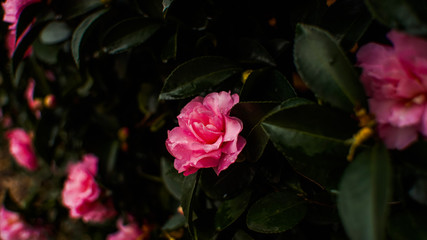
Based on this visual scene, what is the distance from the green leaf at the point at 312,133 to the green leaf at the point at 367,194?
4 centimetres

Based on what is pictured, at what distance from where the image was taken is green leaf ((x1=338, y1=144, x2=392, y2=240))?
417mm

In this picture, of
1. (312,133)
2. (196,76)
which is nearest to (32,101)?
(196,76)

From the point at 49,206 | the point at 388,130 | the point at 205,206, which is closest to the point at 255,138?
the point at 388,130

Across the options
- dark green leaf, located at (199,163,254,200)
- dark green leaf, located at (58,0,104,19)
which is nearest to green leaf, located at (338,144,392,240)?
dark green leaf, located at (199,163,254,200)

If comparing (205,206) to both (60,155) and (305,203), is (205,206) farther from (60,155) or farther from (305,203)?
(60,155)

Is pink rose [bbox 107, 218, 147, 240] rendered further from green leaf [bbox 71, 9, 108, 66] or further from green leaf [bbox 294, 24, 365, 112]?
green leaf [bbox 294, 24, 365, 112]

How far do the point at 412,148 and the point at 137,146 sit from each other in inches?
36.2

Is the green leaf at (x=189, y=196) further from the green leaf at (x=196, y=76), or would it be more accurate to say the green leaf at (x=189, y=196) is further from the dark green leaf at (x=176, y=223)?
the dark green leaf at (x=176, y=223)

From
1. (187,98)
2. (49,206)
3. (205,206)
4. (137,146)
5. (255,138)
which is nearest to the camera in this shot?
(255,138)

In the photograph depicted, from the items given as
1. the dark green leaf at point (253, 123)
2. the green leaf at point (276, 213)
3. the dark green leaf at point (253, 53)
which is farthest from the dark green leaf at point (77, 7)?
the green leaf at point (276, 213)

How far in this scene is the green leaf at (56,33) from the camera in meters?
1.11

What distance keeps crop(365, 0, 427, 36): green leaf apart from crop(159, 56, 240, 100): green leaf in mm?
315

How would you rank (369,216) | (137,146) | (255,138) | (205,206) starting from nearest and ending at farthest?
(369,216)
(255,138)
(205,206)
(137,146)

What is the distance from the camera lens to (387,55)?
0.48 metres
